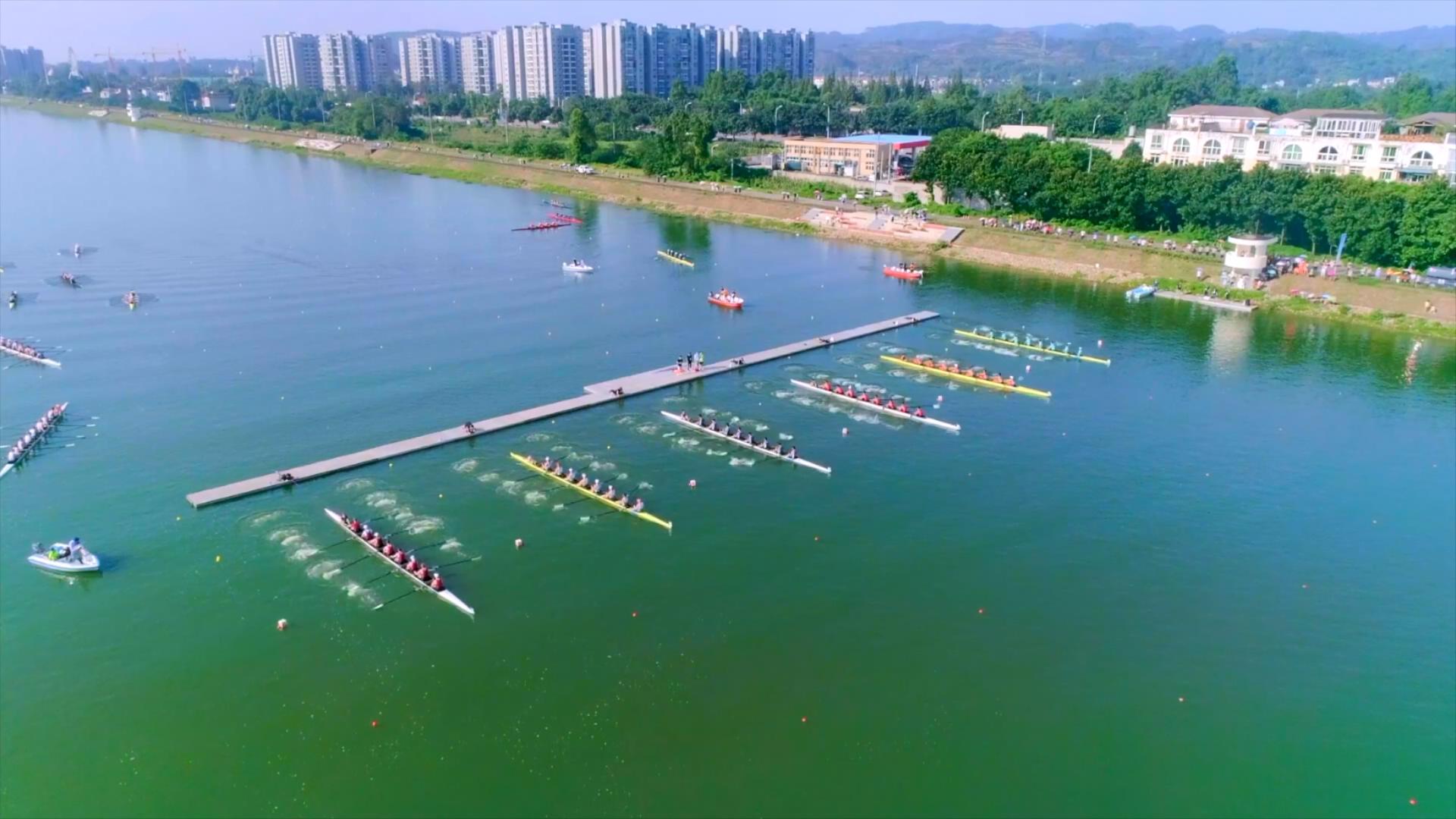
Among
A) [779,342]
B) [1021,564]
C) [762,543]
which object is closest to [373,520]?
[762,543]

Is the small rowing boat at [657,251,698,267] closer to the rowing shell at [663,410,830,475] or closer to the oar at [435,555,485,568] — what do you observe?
the rowing shell at [663,410,830,475]

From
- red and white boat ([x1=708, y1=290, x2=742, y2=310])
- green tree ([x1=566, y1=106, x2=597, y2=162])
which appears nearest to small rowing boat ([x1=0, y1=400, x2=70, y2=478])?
red and white boat ([x1=708, y1=290, x2=742, y2=310])

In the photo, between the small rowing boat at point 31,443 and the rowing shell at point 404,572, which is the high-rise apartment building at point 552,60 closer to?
the small rowing boat at point 31,443

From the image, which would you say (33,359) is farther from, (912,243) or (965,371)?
(912,243)

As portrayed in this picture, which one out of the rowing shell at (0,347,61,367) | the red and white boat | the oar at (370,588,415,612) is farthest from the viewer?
the red and white boat

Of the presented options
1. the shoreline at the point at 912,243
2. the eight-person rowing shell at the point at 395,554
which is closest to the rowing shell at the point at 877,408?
the eight-person rowing shell at the point at 395,554

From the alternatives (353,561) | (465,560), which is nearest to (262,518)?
(353,561)

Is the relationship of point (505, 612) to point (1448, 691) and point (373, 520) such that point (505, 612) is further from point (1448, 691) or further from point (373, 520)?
point (1448, 691)
